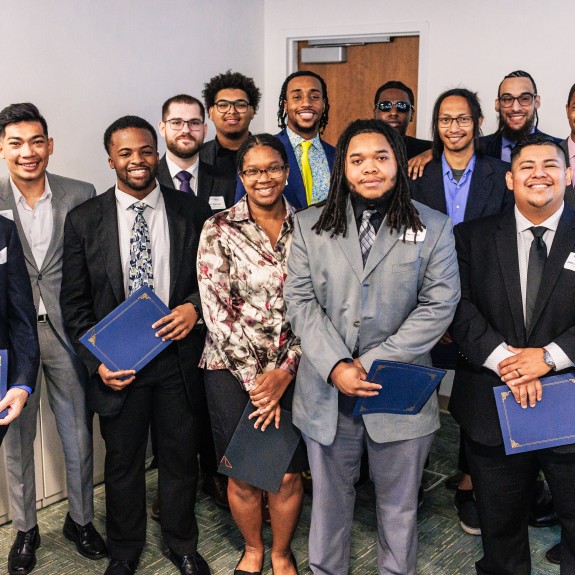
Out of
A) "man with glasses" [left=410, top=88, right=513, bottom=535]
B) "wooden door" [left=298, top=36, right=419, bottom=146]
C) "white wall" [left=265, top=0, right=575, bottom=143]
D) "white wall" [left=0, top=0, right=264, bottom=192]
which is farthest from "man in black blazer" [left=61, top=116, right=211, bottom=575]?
"wooden door" [left=298, top=36, right=419, bottom=146]

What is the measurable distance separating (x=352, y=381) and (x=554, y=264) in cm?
77

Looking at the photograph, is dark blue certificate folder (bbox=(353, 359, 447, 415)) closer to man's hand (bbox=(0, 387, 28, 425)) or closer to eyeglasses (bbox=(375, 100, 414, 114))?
man's hand (bbox=(0, 387, 28, 425))

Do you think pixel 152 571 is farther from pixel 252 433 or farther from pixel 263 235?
pixel 263 235

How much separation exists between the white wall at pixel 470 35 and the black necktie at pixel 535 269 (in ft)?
7.95

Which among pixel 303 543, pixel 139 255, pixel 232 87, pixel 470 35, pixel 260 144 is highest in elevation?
pixel 470 35

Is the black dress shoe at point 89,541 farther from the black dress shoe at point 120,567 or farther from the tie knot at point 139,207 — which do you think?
the tie knot at point 139,207

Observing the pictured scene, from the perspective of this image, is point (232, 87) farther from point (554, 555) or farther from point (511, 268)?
point (554, 555)

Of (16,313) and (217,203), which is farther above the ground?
(217,203)

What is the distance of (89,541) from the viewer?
10.7 feet

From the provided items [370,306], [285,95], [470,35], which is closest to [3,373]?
[370,306]

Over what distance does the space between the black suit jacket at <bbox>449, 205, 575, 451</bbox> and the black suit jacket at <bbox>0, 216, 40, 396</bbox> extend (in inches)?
57.6

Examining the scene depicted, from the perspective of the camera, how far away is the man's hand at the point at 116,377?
286cm

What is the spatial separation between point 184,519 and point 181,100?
1.91 meters

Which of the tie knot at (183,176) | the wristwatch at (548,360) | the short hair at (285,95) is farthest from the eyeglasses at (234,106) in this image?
the wristwatch at (548,360)
